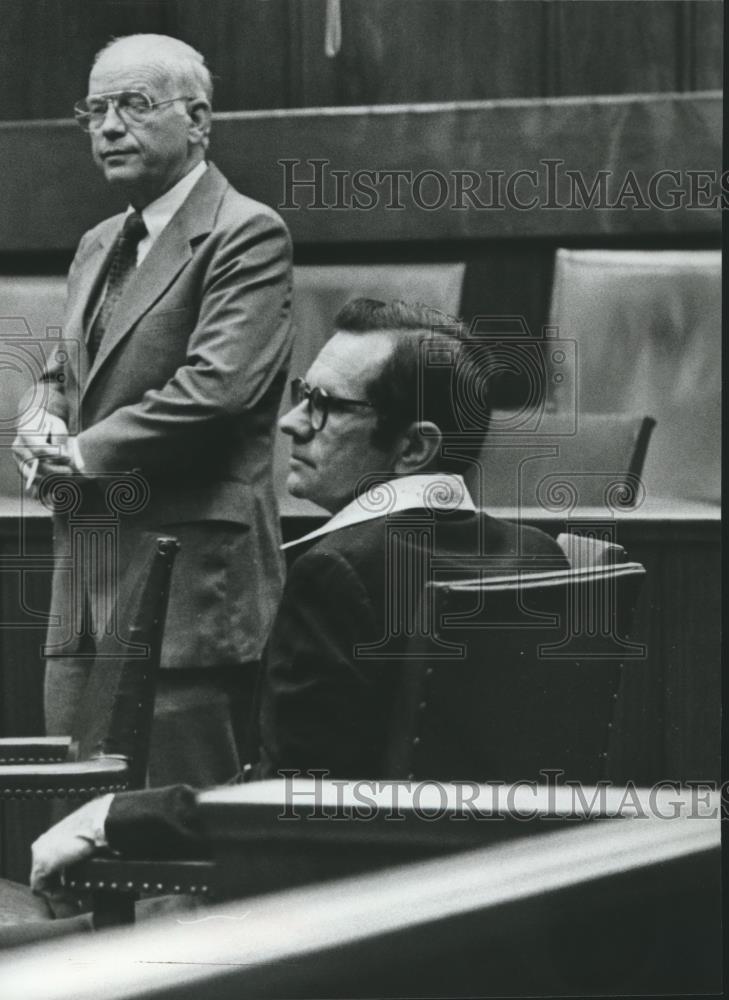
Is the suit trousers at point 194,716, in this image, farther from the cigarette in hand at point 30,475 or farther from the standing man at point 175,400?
the cigarette in hand at point 30,475

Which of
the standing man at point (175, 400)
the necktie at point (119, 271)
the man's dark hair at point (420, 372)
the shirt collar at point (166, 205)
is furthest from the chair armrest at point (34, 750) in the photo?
the shirt collar at point (166, 205)

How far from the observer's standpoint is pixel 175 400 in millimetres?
2898

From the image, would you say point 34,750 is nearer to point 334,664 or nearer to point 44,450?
point 44,450

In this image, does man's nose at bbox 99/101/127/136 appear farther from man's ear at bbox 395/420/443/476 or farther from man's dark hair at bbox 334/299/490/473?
man's ear at bbox 395/420/443/476

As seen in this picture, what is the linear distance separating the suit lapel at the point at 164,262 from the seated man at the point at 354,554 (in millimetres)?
366

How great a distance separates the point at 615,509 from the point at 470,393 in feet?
1.42

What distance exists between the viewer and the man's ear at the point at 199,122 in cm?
291

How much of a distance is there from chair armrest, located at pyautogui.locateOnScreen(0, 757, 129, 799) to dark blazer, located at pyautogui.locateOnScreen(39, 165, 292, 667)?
32cm

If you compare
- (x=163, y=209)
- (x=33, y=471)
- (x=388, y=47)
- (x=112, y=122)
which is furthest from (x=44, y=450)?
(x=388, y=47)

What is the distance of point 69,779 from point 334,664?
629mm

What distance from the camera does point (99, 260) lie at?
2.93 m

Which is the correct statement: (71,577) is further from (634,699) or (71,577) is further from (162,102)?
(634,699)

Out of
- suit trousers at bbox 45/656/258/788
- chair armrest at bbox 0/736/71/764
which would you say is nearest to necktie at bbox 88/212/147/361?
suit trousers at bbox 45/656/258/788

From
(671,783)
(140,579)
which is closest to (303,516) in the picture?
(140,579)
